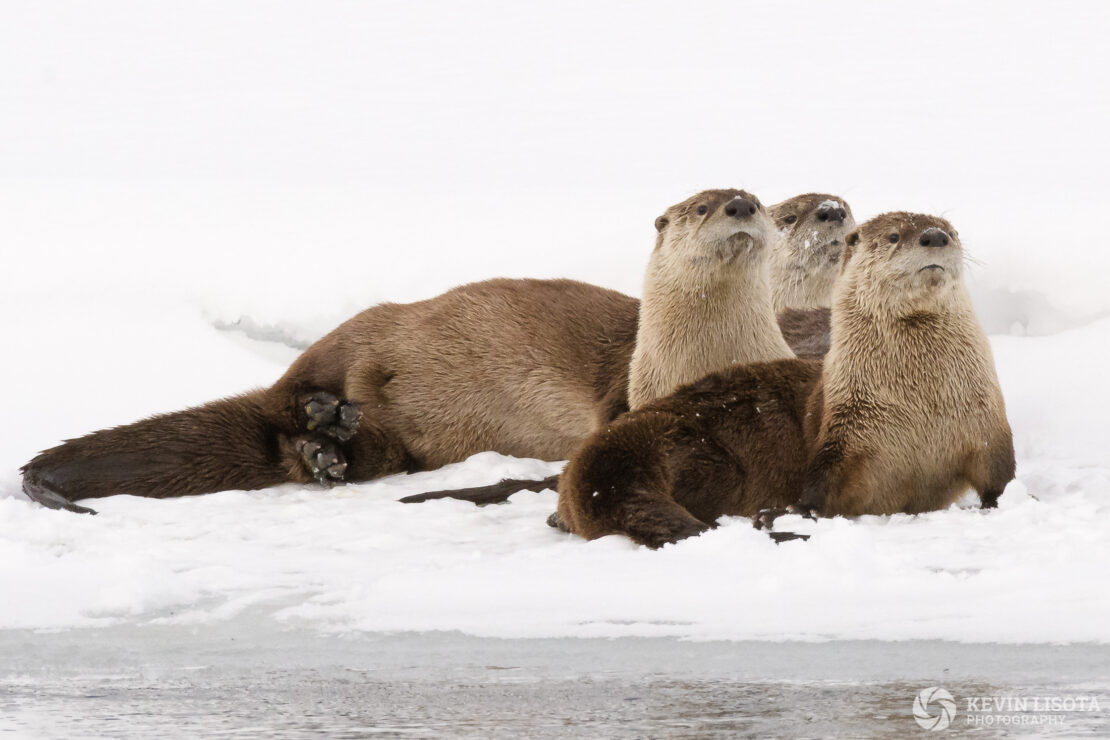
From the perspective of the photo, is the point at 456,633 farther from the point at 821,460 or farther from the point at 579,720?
the point at 821,460

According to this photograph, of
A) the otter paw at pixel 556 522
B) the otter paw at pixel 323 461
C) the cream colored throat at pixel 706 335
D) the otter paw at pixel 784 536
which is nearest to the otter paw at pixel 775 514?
the otter paw at pixel 784 536

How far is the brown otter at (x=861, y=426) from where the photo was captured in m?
3.45

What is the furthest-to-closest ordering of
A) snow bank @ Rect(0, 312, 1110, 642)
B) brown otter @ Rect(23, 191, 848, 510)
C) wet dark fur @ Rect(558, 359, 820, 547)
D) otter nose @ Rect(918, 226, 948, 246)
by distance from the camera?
1. brown otter @ Rect(23, 191, 848, 510)
2. otter nose @ Rect(918, 226, 948, 246)
3. wet dark fur @ Rect(558, 359, 820, 547)
4. snow bank @ Rect(0, 312, 1110, 642)

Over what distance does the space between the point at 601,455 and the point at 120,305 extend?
12.0 feet

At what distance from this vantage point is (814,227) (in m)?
5.21

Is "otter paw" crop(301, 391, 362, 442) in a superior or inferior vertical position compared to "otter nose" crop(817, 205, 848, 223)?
inferior

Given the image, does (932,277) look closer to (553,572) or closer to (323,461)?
(553,572)

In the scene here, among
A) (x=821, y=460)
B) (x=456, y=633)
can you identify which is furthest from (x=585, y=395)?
(x=456, y=633)

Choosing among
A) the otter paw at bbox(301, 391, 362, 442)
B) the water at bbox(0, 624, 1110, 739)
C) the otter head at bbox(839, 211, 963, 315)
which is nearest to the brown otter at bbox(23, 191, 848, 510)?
the otter paw at bbox(301, 391, 362, 442)

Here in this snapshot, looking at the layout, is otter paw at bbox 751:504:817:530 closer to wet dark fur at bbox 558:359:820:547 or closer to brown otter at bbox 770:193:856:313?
wet dark fur at bbox 558:359:820:547

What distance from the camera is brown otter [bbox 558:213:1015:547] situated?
11.3ft

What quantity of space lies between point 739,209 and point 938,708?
6.95 feet

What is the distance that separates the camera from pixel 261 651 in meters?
2.72

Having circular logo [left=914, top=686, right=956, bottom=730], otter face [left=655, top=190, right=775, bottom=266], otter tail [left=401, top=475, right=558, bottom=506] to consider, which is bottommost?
circular logo [left=914, top=686, right=956, bottom=730]
